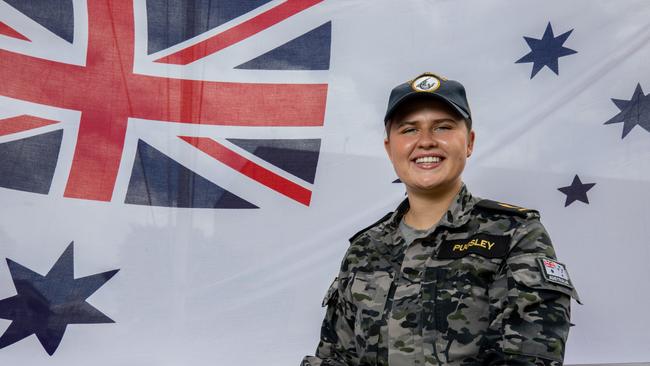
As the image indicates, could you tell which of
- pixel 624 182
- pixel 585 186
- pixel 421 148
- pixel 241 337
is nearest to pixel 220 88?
pixel 241 337

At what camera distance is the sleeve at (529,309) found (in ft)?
2.53

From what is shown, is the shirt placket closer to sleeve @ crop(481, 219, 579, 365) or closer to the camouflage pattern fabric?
the camouflage pattern fabric

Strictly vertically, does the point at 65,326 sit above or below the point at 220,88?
below

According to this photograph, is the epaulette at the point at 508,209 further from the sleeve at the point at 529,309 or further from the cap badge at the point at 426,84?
the cap badge at the point at 426,84

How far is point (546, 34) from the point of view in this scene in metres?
1.82

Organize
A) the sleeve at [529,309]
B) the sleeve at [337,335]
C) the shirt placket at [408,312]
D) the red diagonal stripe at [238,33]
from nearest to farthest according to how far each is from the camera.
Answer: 1. the sleeve at [529,309]
2. the shirt placket at [408,312]
3. the sleeve at [337,335]
4. the red diagonal stripe at [238,33]

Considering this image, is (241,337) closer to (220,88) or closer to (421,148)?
(220,88)

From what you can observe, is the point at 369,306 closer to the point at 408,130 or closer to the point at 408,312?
the point at 408,312

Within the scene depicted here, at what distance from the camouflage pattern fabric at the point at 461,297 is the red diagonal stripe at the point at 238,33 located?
1.03 m

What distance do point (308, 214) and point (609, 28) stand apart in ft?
3.48

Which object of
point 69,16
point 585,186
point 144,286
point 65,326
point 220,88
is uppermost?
point 69,16

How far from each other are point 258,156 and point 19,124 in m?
0.69

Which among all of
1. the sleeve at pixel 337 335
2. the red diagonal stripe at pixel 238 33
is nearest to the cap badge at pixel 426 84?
the sleeve at pixel 337 335

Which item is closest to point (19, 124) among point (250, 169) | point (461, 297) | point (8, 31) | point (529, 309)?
point (8, 31)
